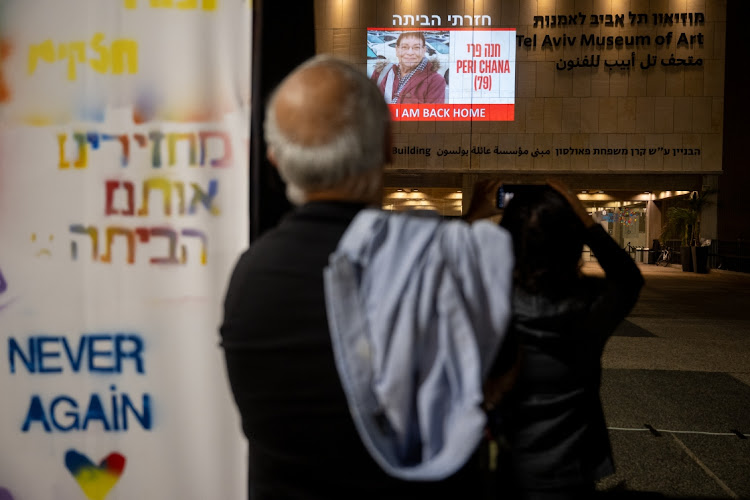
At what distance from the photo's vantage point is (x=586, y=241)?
2.00 m

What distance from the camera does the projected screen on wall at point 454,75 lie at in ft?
73.7

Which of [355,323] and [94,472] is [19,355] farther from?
[355,323]

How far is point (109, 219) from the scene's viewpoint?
66.7 inches

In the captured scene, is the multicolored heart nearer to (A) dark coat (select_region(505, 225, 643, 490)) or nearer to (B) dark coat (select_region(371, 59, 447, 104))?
(A) dark coat (select_region(505, 225, 643, 490))

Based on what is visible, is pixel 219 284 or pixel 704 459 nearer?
pixel 219 284

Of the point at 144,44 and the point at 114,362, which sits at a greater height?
the point at 144,44

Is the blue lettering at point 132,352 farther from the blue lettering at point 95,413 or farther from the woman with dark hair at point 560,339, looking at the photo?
the woman with dark hair at point 560,339

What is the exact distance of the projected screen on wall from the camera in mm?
22469

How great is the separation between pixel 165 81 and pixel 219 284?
580 millimetres

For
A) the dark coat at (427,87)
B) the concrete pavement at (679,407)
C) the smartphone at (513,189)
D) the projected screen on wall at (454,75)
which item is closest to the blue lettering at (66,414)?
the smartphone at (513,189)

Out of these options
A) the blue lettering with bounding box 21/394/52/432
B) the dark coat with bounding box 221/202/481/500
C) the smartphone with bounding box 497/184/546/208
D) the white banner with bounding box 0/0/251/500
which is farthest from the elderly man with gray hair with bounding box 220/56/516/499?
the smartphone with bounding box 497/184/546/208

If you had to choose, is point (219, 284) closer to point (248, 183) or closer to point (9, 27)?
point (248, 183)

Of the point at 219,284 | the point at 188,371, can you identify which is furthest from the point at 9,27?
the point at 188,371

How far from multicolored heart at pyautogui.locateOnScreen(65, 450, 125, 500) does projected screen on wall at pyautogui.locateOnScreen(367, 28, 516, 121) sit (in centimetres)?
2166
